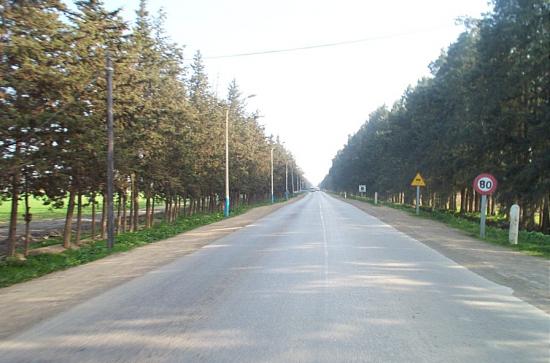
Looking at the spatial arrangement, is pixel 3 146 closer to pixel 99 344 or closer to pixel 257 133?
pixel 99 344

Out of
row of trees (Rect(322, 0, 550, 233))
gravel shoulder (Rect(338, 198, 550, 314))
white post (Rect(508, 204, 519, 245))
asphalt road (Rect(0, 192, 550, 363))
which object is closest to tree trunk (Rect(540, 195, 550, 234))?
row of trees (Rect(322, 0, 550, 233))

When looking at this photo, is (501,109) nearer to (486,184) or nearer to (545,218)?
(545,218)

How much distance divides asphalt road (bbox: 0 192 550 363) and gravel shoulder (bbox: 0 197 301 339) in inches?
16.3

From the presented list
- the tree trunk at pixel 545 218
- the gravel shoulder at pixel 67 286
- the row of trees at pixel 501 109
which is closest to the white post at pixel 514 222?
the row of trees at pixel 501 109

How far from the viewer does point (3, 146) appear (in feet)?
45.6

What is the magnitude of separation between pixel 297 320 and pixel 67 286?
5.49 meters

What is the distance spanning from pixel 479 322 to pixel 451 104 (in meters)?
38.1

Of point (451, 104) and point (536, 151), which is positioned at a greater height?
point (451, 104)

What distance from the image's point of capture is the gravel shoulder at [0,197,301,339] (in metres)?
7.25

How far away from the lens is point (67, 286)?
9773 mm

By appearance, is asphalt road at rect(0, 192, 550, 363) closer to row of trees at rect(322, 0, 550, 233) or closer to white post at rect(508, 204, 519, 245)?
white post at rect(508, 204, 519, 245)

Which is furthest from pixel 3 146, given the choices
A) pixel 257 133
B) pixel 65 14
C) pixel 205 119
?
pixel 257 133

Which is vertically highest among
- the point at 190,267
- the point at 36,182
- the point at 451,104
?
the point at 451,104

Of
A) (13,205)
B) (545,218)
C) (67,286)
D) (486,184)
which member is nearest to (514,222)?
(486,184)
